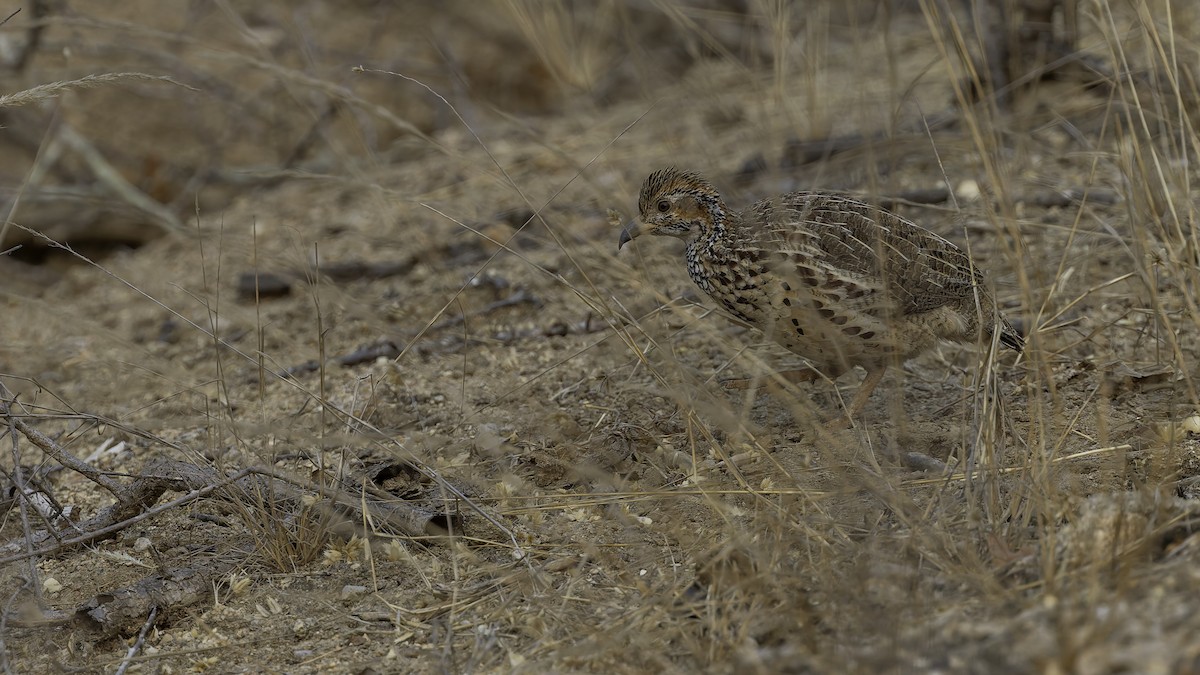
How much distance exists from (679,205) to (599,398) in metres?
0.75

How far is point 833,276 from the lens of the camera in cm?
382

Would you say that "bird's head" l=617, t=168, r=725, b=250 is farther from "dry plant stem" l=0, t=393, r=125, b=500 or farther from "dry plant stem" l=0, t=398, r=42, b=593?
"dry plant stem" l=0, t=398, r=42, b=593

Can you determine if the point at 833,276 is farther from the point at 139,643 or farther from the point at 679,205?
the point at 139,643

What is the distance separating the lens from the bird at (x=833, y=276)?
3.82 m

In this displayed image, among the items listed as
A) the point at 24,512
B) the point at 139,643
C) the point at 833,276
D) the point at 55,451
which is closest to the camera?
the point at 139,643

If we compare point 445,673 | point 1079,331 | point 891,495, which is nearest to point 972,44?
point 1079,331

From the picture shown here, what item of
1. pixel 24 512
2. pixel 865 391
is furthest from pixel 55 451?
pixel 865 391

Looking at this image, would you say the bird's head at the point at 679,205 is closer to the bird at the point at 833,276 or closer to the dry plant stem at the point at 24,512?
the bird at the point at 833,276

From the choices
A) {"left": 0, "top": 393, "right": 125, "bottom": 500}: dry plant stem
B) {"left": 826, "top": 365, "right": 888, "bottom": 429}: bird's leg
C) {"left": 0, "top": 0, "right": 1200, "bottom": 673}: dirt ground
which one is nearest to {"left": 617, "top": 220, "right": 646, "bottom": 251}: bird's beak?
{"left": 0, "top": 0, "right": 1200, "bottom": 673}: dirt ground

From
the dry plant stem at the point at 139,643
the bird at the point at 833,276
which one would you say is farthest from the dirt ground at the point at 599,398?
the bird at the point at 833,276

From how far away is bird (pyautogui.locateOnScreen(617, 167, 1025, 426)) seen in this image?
3820 mm

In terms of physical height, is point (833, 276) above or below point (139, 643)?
above

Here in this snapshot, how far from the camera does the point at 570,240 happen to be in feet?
17.0

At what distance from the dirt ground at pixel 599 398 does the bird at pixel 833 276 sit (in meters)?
0.16
